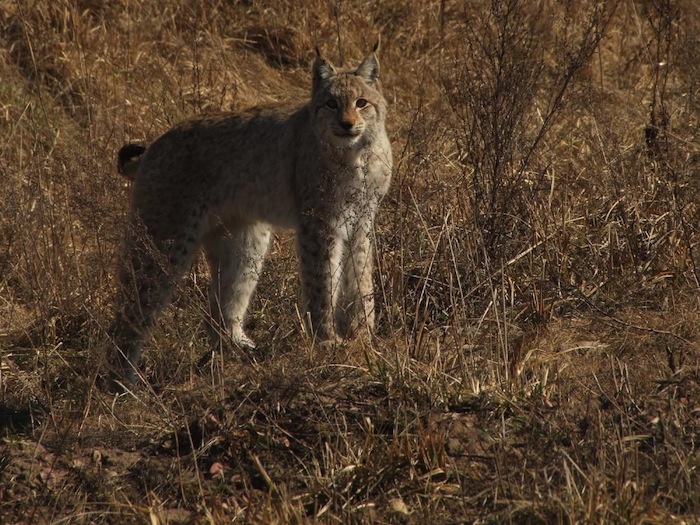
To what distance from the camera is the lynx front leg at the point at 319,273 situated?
6.21 metres

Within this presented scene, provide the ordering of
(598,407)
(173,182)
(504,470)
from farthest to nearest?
(173,182), (598,407), (504,470)

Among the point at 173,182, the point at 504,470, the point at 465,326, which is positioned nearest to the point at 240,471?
the point at 504,470

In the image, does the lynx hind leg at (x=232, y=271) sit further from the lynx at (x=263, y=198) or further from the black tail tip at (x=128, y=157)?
the black tail tip at (x=128, y=157)

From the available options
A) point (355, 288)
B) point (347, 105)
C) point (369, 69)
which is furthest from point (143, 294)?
point (369, 69)

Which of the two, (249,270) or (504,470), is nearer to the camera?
(504,470)

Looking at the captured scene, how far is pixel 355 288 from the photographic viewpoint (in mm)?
6430

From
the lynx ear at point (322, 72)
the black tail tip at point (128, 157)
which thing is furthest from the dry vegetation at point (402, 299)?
the lynx ear at point (322, 72)

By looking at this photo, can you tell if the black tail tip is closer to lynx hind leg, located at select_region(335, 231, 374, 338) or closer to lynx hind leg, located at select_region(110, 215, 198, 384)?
lynx hind leg, located at select_region(110, 215, 198, 384)

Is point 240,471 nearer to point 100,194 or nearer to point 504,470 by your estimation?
point 504,470

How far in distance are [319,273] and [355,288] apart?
0.27 meters

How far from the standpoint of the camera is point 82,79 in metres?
9.26

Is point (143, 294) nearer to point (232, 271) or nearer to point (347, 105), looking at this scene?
point (232, 271)

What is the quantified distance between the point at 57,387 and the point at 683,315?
320 centimetres

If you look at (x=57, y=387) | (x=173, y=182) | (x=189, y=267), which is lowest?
(x=57, y=387)
